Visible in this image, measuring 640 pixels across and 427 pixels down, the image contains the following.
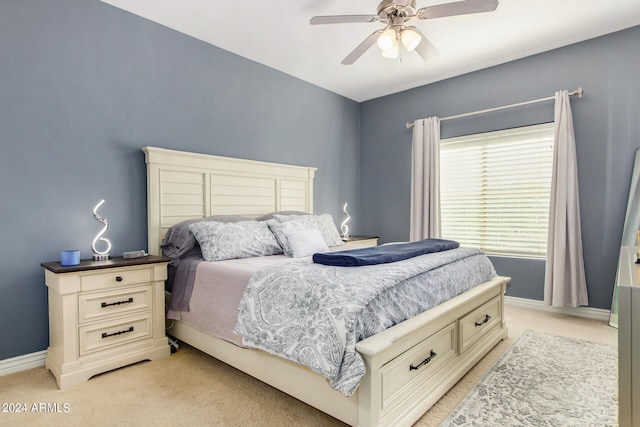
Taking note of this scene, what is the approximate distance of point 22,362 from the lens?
93.1 inches

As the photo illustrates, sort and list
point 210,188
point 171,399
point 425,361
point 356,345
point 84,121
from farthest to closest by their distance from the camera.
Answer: point 210,188, point 84,121, point 171,399, point 425,361, point 356,345

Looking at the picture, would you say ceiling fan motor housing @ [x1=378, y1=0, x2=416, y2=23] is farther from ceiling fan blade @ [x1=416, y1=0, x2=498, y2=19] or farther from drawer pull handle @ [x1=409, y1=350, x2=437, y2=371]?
drawer pull handle @ [x1=409, y1=350, x2=437, y2=371]

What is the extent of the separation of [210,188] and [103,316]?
1412mm

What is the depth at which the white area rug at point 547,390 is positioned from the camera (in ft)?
5.74

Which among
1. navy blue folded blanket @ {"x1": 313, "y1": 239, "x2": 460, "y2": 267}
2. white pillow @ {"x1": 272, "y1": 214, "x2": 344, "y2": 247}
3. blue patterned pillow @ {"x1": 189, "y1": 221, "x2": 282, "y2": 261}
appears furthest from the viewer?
white pillow @ {"x1": 272, "y1": 214, "x2": 344, "y2": 247}

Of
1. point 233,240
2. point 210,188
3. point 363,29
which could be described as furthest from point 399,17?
point 210,188

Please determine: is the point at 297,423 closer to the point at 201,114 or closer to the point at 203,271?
the point at 203,271

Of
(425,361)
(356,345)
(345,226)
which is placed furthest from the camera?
(345,226)

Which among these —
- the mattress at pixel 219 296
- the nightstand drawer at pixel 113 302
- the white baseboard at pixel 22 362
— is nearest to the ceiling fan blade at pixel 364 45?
the mattress at pixel 219 296

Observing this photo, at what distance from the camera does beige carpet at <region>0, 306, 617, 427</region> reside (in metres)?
1.77

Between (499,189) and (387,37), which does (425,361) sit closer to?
(387,37)

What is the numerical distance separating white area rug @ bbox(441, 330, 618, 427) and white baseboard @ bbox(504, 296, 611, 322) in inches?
31.8

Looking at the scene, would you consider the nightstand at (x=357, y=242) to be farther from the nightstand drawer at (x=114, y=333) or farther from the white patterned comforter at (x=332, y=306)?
the nightstand drawer at (x=114, y=333)

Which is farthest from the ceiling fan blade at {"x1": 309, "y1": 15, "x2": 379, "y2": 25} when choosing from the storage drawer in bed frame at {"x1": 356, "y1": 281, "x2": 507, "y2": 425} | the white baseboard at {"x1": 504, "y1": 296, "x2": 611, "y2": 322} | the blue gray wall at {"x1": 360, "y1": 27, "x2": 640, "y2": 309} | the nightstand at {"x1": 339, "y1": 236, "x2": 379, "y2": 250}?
the white baseboard at {"x1": 504, "y1": 296, "x2": 611, "y2": 322}
